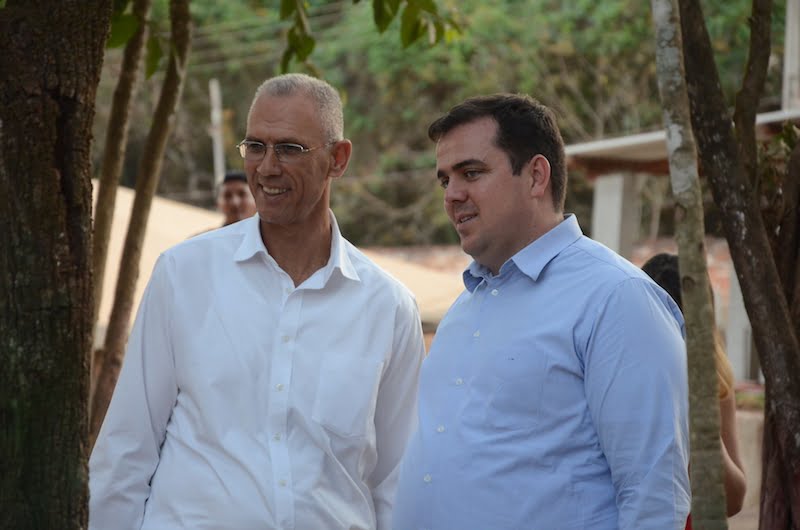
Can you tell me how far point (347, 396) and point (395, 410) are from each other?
0.92 feet

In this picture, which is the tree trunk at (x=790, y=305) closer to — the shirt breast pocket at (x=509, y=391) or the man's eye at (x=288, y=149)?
the shirt breast pocket at (x=509, y=391)

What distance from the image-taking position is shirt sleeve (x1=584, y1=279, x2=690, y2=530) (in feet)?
8.71

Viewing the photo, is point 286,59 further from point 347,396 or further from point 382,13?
point 347,396

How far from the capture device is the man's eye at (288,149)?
3412 millimetres

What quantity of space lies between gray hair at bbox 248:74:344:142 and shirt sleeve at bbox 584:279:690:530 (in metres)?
1.16

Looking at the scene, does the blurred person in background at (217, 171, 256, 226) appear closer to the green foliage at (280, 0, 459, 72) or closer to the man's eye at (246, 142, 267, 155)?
the green foliage at (280, 0, 459, 72)

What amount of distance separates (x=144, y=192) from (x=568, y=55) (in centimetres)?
1863

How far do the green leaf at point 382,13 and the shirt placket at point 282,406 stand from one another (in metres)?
1.61

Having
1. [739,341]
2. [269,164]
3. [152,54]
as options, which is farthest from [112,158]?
[739,341]

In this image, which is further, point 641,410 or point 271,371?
point 271,371

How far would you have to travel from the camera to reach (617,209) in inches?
440

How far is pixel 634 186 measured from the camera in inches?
450

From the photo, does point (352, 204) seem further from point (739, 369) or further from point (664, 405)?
point (664, 405)

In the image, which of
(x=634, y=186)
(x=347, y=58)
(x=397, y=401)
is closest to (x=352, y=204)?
(x=347, y=58)
